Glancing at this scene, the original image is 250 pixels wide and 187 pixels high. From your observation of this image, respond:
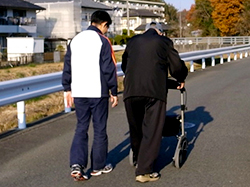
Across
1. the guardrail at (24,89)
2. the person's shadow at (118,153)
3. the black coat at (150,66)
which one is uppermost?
the black coat at (150,66)

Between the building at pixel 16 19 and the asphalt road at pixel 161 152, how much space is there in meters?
36.1

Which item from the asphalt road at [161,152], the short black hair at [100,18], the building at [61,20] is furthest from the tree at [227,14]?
the short black hair at [100,18]

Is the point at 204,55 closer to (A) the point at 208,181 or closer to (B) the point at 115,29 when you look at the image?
(A) the point at 208,181

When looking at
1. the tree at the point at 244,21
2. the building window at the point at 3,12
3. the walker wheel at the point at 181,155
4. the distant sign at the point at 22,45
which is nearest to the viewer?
the walker wheel at the point at 181,155

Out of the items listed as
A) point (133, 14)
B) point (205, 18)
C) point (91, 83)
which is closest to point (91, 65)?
point (91, 83)

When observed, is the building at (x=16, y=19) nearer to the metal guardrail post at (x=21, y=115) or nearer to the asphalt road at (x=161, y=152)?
the asphalt road at (x=161, y=152)

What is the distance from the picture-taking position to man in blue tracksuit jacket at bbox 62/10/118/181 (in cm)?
533

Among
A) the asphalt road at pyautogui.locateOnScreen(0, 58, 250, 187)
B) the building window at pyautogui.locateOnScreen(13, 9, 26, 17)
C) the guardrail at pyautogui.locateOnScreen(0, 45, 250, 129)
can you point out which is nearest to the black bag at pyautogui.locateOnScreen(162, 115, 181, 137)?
the asphalt road at pyautogui.locateOnScreen(0, 58, 250, 187)

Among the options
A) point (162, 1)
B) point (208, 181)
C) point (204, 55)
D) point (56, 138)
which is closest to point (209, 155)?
point (208, 181)

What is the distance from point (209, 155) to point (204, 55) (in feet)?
46.0

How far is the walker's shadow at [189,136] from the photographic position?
620 cm

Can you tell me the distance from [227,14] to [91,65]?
193 feet

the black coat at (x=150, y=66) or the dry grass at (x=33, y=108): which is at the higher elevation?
the black coat at (x=150, y=66)

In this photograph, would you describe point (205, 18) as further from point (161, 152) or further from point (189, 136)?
point (161, 152)
